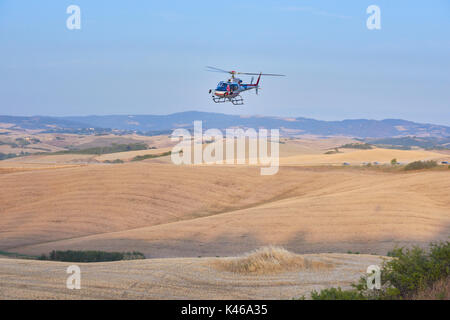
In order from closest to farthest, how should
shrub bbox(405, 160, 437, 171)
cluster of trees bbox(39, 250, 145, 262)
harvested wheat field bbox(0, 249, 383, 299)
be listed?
1. harvested wheat field bbox(0, 249, 383, 299)
2. cluster of trees bbox(39, 250, 145, 262)
3. shrub bbox(405, 160, 437, 171)

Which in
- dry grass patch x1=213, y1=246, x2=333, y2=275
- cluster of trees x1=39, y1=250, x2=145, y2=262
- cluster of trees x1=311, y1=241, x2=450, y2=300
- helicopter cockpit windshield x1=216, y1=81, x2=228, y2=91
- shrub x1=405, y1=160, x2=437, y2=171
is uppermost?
helicopter cockpit windshield x1=216, y1=81, x2=228, y2=91

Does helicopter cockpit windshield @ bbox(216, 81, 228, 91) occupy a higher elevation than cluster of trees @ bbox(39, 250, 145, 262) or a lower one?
higher

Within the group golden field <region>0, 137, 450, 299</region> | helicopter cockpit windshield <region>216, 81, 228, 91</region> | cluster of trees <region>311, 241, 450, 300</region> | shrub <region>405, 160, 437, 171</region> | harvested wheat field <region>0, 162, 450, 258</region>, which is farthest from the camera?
shrub <region>405, 160, 437, 171</region>

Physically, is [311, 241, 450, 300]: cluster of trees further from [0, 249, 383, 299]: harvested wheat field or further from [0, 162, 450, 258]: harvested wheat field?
[0, 162, 450, 258]: harvested wheat field

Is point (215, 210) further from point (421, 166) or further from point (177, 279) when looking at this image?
point (177, 279)

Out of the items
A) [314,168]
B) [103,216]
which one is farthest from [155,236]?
[314,168]

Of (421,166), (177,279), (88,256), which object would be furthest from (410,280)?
(421,166)

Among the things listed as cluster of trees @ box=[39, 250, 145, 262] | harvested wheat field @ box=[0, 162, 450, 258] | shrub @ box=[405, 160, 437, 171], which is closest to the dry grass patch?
cluster of trees @ box=[39, 250, 145, 262]
